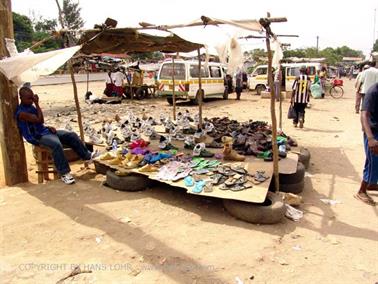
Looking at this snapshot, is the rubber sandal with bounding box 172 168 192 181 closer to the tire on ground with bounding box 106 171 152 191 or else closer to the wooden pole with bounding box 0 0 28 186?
the tire on ground with bounding box 106 171 152 191

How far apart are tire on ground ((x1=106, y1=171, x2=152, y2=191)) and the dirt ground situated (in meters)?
0.10

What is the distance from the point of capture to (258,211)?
4117 millimetres

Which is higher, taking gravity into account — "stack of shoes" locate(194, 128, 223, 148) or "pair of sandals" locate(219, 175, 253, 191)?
"stack of shoes" locate(194, 128, 223, 148)

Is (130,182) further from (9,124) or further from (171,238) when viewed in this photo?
(9,124)

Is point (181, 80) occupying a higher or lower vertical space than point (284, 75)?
lower

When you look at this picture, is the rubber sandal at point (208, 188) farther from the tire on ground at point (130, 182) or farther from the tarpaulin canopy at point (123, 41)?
the tarpaulin canopy at point (123, 41)

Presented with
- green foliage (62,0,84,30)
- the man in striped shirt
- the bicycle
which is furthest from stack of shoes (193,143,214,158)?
green foliage (62,0,84,30)

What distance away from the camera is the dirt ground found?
3.22 metres

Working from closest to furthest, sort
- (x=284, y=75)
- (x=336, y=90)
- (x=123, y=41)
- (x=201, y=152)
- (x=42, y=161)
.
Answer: (x=42, y=161) → (x=201, y=152) → (x=123, y=41) → (x=284, y=75) → (x=336, y=90)

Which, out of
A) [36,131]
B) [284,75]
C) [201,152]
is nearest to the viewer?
[36,131]

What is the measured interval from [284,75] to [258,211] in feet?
55.6

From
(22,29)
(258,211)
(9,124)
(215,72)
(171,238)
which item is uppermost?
(22,29)

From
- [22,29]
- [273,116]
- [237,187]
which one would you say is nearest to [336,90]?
[273,116]

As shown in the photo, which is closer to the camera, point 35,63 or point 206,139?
point 35,63
